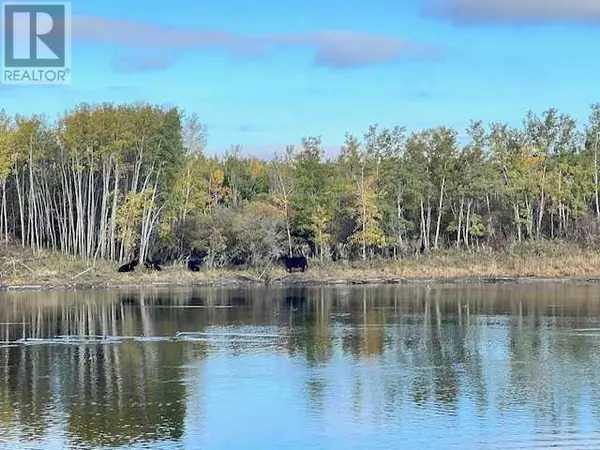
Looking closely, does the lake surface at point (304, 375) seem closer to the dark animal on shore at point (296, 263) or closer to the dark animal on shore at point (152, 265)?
the dark animal on shore at point (152, 265)

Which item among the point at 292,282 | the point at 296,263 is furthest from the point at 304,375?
the point at 296,263

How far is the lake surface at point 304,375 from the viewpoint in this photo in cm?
2134

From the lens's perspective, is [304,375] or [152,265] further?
[152,265]

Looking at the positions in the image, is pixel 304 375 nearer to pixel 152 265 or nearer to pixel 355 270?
pixel 355 270

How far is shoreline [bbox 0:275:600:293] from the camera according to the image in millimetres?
64312

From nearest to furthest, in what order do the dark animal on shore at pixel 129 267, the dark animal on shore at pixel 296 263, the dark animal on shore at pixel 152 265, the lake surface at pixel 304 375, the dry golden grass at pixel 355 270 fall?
the lake surface at pixel 304 375 < the dry golden grass at pixel 355 270 < the dark animal on shore at pixel 129 267 < the dark animal on shore at pixel 152 265 < the dark animal on shore at pixel 296 263

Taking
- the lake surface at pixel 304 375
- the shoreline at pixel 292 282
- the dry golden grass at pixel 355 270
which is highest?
the dry golden grass at pixel 355 270

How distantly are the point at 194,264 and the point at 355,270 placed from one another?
40.0ft

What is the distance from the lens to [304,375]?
28.6m

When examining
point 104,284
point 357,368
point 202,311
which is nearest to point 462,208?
point 104,284

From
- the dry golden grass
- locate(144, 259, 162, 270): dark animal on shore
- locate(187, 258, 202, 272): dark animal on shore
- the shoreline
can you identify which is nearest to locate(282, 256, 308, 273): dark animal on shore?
the dry golden grass

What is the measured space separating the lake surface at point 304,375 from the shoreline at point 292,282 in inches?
561

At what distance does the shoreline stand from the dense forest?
4.80 metres

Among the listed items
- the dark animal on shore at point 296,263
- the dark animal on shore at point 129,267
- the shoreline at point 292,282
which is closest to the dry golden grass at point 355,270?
the shoreline at point 292,282
